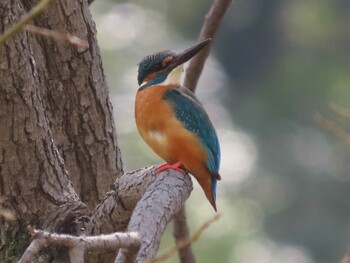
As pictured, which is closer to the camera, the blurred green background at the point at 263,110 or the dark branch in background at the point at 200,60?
the dark branch in background at the point at 200,60

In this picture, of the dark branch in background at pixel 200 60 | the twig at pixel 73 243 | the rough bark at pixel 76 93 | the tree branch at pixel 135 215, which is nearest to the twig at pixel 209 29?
the dark branch in background at pixel 200 60

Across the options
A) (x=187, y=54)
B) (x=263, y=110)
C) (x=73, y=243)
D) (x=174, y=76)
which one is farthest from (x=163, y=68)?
(x=263, y=110)

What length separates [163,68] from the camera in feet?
16.2

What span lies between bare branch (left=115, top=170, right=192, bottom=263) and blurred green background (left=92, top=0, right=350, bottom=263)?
23.5 ft

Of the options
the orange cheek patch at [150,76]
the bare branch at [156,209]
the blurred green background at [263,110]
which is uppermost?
the bare branch at [156,209]

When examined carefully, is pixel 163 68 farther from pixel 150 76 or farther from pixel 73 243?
pixel 73 243

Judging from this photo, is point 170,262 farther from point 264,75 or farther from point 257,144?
point 264,75

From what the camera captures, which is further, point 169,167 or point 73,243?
point 169,167

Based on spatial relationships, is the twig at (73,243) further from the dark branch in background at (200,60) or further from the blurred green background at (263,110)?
the blurred green background at (263,110)

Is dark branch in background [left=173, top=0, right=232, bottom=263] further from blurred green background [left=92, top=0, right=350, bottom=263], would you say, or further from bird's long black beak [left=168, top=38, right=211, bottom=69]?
blurred green background [left=92, top=0, right=350, bottom=263]

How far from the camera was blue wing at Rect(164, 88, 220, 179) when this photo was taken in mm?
4801

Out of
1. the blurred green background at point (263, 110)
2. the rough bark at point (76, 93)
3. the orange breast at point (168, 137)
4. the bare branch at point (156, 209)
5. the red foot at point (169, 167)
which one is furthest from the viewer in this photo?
the blurred green background at point (263, 110)

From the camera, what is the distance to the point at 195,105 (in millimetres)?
4863

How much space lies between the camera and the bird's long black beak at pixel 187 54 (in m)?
4.66
